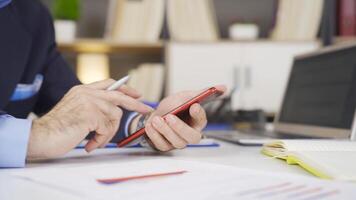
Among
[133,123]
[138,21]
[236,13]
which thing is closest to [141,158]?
[133,123]

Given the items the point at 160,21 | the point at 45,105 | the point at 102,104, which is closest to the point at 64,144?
the point at 102,104

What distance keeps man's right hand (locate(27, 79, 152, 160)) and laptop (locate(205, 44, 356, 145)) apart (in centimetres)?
36

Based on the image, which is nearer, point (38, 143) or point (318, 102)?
point (38, 143)

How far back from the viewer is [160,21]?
2.49m

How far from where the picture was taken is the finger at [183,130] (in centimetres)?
87

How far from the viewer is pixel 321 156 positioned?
0.74 meters

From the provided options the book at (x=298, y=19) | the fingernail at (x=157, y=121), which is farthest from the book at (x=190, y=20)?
Result: the fingernail at (x=157, y=121)

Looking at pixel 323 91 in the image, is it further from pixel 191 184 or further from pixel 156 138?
pixel 191 184

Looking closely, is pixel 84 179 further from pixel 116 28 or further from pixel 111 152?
pixel 116 28

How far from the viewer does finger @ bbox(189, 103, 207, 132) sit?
88 cm

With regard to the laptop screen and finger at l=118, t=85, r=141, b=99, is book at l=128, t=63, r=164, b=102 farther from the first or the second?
finger at l=118, t=85, r=141, b=99

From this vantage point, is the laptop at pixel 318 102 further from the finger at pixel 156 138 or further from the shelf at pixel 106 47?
the shelf at pixel 106 47

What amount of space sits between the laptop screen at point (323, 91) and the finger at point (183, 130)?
0.55 metres

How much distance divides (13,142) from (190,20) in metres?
1.82
